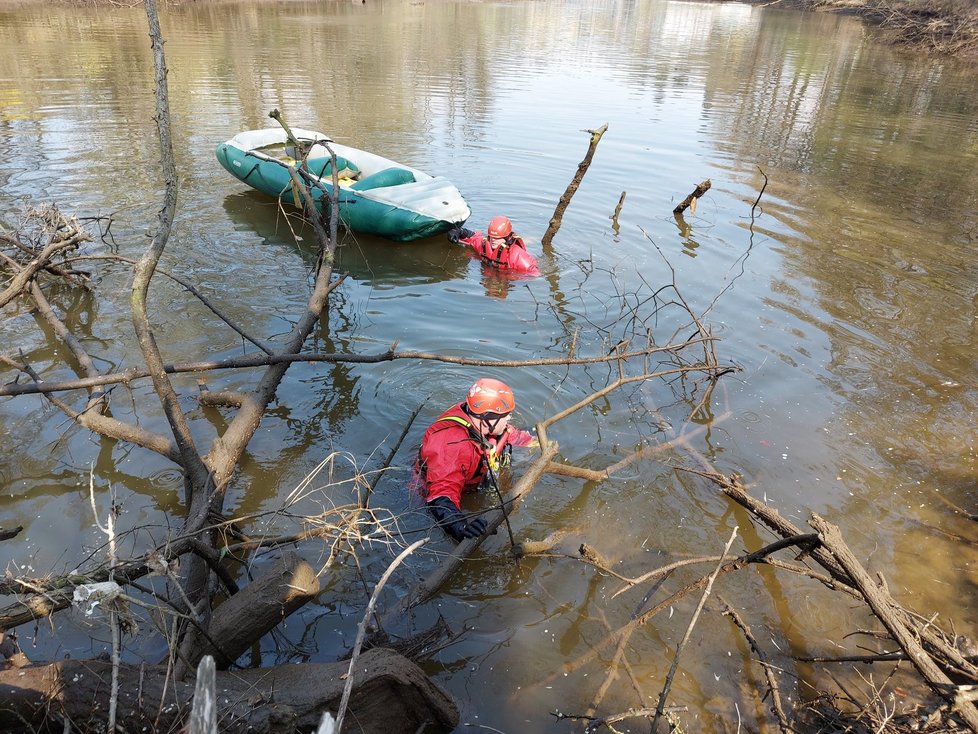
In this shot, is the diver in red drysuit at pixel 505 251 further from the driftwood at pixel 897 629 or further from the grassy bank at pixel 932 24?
the grassy bank at pixel 932 24

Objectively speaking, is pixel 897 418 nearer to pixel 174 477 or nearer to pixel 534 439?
pixel 534 439

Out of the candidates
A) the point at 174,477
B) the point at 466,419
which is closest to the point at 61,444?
the point at 174,477

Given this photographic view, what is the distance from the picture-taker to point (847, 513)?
5.00 metres

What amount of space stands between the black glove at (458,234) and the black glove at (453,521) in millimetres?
5483

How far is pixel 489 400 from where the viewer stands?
4.69 metres

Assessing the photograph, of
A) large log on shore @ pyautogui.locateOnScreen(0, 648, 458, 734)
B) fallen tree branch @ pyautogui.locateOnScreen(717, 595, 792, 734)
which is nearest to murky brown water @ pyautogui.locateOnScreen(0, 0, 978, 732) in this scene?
fallen tree branch @ pyautogui.locateOnScreen(717, 595, 792, 734)

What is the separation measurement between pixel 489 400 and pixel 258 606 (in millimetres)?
2195

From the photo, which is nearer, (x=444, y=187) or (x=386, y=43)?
(x=444, y=187)

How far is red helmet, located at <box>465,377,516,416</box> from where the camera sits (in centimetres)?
469

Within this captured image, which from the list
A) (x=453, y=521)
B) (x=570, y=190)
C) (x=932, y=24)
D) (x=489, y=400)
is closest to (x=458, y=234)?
(x=570, y=190)

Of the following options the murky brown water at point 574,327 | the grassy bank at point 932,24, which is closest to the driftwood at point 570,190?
the murky brown water at point 574,327

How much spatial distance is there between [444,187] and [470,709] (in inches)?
302

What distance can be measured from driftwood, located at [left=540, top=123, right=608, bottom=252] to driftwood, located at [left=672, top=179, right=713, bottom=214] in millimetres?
2094

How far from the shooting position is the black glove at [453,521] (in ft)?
13.7
